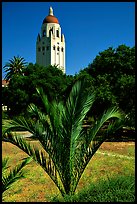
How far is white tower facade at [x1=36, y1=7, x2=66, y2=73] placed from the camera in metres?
76.8

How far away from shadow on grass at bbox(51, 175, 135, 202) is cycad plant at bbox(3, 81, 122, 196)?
0.83 metres

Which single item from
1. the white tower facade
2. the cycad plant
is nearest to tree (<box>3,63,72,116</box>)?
the cycad plant

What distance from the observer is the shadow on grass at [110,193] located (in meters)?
4.72

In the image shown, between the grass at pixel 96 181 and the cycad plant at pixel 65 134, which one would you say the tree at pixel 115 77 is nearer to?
the grass at pixel 96 181

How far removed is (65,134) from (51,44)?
7500 cm

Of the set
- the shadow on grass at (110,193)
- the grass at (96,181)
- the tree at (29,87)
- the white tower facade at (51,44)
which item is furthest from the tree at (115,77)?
the white tower facade at (51,44)

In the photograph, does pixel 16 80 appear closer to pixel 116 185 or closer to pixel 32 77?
pixel 32 77

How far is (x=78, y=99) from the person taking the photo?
221 inches

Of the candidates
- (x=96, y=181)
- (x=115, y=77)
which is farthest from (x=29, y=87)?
(x=96, y=181)

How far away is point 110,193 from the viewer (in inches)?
189

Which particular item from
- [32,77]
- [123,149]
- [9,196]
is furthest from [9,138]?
[32,77]

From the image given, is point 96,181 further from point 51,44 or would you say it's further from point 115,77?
point 51,44

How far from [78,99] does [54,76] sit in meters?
26.7

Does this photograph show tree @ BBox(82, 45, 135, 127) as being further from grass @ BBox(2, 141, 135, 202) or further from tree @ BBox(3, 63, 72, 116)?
tree @ BBox(3, 63, 72, 116)
